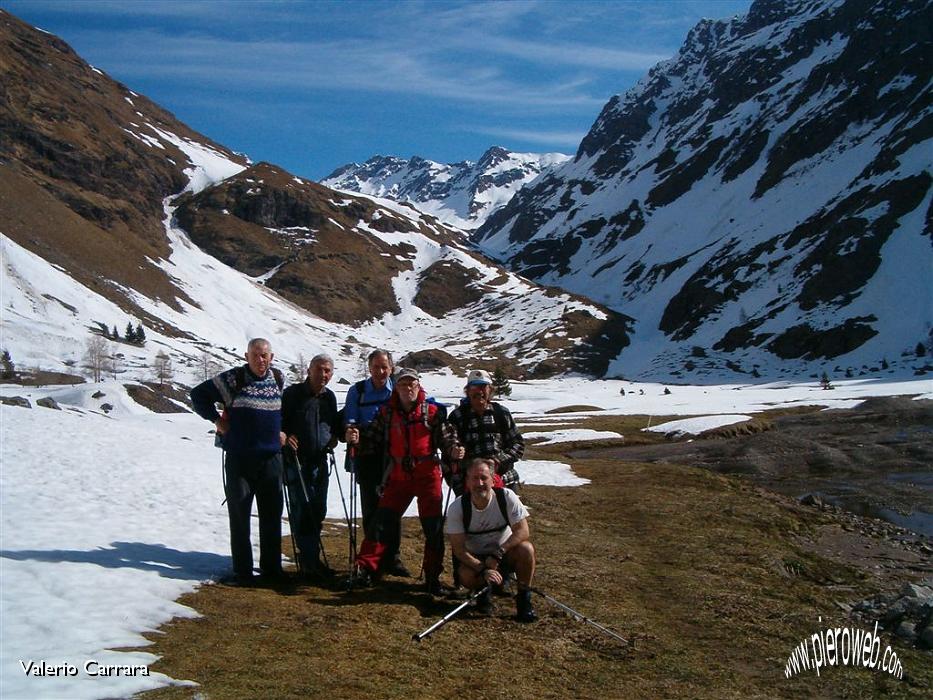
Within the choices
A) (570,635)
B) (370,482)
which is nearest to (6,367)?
(370,482)

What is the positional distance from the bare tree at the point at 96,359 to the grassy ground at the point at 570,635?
259ft

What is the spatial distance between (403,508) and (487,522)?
160 centimetres

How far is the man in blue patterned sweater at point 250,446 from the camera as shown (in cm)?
1039

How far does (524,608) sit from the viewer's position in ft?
31.2

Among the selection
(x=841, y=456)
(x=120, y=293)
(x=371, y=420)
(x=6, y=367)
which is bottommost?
(x=841, y=456)

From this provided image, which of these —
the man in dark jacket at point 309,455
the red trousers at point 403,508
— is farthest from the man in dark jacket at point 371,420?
the man in dark jacket at point 309,455

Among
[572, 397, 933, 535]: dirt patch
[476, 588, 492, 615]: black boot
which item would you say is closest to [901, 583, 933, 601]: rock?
[476, 588, 492, 615]: black boot

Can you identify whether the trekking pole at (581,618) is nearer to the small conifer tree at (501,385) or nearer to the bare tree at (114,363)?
the bare tree at (114,363)

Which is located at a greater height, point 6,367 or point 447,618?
point 6,367

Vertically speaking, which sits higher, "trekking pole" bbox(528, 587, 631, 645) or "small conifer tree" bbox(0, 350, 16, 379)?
"small conifer tree" bbox(0, 350, 16, 379)

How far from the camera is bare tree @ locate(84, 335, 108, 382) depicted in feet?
271

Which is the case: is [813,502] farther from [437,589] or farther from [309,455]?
[309,455]

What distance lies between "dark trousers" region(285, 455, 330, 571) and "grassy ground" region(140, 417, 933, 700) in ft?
2.80

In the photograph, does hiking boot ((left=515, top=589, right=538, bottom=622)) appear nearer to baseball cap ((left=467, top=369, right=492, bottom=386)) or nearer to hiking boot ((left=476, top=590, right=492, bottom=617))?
Answer: hiking boot ((left=476, top=590, right=492, bottom=617))
